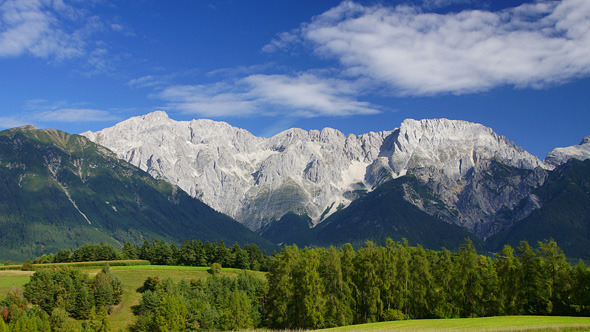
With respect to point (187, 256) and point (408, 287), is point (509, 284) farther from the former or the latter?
point (187, 256)

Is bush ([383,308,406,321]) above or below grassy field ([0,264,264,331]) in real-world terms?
above

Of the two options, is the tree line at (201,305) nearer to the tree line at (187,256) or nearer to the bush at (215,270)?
the bush at (215,270)

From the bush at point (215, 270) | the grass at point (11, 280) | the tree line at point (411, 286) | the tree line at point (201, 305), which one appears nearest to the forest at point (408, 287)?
the tree line at point (411, 286)

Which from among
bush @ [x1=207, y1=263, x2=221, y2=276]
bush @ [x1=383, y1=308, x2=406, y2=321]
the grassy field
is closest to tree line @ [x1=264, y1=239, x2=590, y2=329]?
bush @ [x1=383, y1=308, x2=406, y2=321]

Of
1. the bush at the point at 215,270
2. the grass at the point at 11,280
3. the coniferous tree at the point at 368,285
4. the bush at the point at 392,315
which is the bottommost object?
the grass at the point at 11,280

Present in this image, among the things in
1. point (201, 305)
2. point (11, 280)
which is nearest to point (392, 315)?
point (201, 305)

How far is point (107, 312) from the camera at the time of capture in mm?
119812

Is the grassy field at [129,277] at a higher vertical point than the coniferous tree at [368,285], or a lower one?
lower

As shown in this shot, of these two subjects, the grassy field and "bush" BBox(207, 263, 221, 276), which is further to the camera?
"bush" BBox(207, 263, 221, 276)

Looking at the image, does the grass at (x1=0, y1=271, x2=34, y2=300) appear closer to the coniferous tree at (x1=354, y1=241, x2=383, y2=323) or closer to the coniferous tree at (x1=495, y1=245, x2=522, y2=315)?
the coniferous tree at (x1=354, y1=241, x2=383, y2=323)

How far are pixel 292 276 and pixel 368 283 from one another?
14062 millimetres

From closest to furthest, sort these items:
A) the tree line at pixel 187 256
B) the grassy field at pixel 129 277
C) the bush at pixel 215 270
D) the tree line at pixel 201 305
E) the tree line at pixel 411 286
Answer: the tree line at pixel 411 286 < the tree line at pixel 201 305 < the grassy field at pixel 129 277 < the bush at pixel 215 270 < the tree line at pixel 187 256

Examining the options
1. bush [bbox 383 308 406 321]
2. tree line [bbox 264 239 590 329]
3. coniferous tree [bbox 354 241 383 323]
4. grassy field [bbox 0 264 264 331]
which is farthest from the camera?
grassy field [bbox 0 264 264 331]

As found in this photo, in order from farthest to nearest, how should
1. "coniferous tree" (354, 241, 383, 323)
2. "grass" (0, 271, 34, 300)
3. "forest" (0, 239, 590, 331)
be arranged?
1. "grass" (0, 271, 34, 300)
2. "coniferous tree" (354, 241, 383, 323)
3. "forest" (0, 239, 590, 331)
